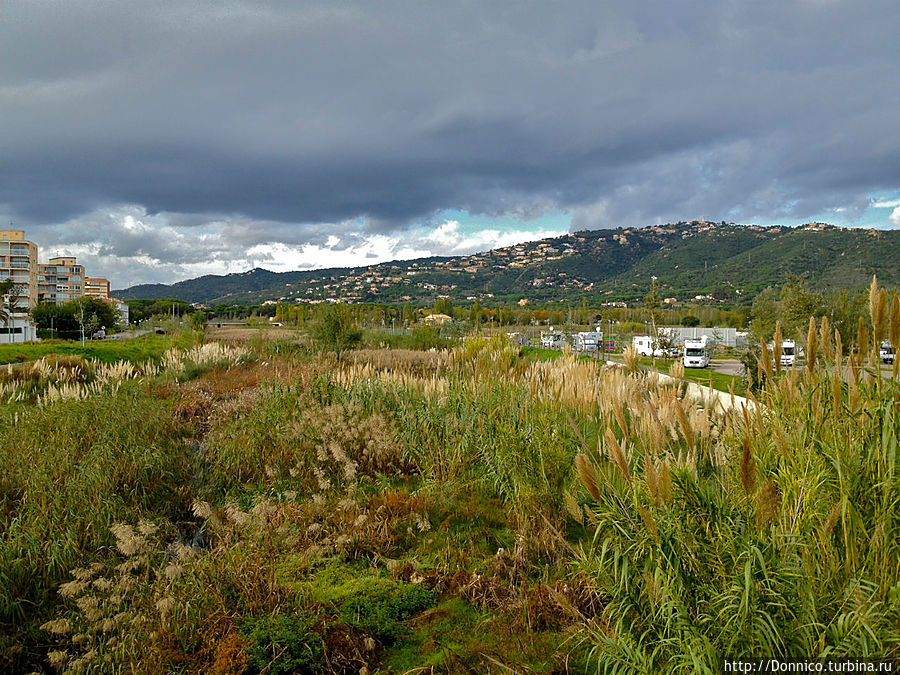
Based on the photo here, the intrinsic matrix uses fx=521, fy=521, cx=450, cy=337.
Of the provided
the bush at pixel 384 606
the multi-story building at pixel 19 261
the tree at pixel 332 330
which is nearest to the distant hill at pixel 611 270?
the multi-story building at pixel 19 261

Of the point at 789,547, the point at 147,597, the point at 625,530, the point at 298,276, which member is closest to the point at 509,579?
the point at 625,530

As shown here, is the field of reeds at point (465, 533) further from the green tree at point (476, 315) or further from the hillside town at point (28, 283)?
the hillside town at point (28, 283)

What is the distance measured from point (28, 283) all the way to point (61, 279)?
3295cm

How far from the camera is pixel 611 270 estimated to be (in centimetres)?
10219

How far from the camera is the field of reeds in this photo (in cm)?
189

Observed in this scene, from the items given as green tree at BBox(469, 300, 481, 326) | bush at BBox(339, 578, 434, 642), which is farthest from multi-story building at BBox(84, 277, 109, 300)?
bush at BBox(339, 578, 434, 642)

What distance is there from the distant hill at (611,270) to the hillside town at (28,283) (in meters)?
21.6

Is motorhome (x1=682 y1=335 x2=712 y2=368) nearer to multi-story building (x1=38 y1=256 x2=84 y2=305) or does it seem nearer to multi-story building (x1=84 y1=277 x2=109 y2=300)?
multi-story building (x1=38 y1=256 x2=84 y2=305)

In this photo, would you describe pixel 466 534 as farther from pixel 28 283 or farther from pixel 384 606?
pixel 28 283

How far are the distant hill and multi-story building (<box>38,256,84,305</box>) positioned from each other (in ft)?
69.6

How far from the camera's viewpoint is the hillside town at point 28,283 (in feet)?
146

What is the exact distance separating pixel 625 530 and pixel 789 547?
1.93 feet

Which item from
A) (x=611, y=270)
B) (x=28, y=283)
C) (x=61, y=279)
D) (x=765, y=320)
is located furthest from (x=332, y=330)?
(x=61, y=279)

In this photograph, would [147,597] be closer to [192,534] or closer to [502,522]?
[192,534]
